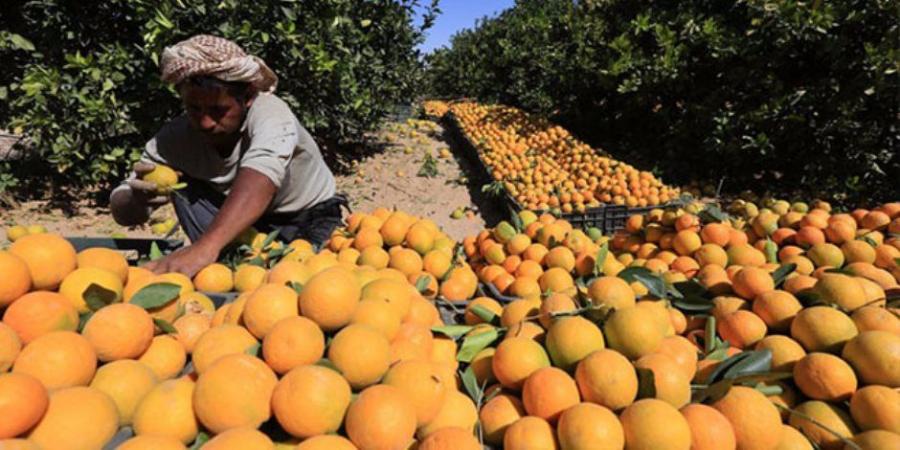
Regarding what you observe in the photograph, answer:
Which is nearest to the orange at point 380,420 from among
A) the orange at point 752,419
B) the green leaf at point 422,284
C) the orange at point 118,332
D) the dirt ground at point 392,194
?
the orange at point 118,332

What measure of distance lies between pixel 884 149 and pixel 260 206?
7135 mm

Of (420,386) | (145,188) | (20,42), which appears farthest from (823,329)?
(20,42)

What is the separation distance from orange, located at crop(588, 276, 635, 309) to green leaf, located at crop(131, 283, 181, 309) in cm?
133

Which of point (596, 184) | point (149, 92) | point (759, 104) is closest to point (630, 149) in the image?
point (759, 104)

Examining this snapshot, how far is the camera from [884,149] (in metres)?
→ 5.67

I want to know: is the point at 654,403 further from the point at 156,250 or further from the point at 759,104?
the point at 759,104

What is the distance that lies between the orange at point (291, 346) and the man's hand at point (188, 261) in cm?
100

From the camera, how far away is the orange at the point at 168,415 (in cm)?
103

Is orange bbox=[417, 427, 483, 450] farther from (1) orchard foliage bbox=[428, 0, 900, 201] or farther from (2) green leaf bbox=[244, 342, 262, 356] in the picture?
(1) orchard foliage bbox=[428, 0, 900, 201]

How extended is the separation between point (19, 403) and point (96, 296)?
0.52 m

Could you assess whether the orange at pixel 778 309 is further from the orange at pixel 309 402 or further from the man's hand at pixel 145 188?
the man's hand at pixel 145 188

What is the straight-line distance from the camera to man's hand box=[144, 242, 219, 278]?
6.32ft

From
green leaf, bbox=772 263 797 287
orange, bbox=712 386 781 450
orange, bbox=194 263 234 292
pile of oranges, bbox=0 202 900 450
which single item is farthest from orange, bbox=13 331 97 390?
green leaf, bbox=772 263 797 287

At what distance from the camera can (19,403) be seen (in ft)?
3.02
